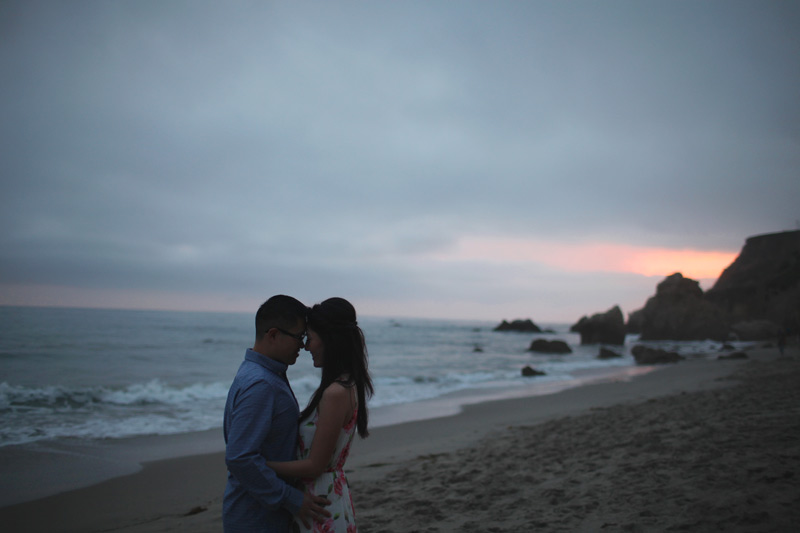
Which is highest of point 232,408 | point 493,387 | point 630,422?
point 232,408

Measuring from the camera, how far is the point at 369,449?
8.57 meters

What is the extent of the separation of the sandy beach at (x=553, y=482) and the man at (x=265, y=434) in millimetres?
2613

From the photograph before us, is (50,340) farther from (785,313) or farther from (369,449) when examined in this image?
(785,313)

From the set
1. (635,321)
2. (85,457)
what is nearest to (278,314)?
(85,457)

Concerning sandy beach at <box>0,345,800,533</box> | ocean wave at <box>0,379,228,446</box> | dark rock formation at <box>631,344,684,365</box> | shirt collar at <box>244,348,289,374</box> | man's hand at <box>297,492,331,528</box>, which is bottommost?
dark rock formation at <box>631,344,684,365</box>

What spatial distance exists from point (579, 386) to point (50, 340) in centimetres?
2850

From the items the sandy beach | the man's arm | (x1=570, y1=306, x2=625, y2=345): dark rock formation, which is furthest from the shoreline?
(x1=570, y1=306, x2=625, y2=345): dark rock formation

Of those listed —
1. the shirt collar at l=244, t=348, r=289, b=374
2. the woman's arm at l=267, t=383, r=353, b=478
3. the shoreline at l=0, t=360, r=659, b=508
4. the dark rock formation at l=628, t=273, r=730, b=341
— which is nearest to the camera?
the woman's arm at l=267, t=383, r=353, b=478

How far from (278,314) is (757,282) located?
227ft

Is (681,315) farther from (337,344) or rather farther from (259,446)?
(259,446)

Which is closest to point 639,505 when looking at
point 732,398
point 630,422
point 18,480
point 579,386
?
point 630,422

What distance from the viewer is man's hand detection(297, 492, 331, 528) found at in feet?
6.88

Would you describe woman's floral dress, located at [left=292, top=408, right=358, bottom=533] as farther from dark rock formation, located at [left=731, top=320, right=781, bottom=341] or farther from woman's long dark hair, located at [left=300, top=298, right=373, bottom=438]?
dark rock formation, located at [left=731, top=320, right=781, bottom=341]

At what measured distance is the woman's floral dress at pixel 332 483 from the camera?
219 cm
